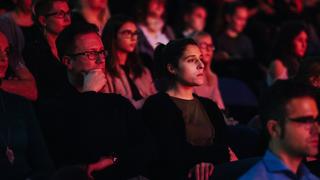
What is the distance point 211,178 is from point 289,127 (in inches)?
34.9

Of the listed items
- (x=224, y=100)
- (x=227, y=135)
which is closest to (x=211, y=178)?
(x=227, y=135)

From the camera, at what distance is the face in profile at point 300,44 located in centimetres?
802

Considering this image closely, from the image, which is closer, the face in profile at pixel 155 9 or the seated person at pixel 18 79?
the seated person at pixel 18 79

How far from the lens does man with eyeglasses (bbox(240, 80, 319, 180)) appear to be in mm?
3809

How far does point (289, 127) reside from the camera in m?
3.84

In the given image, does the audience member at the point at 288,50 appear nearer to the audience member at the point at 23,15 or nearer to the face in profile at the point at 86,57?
the audience member at the point at 23,15

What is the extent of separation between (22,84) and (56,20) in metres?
0.85

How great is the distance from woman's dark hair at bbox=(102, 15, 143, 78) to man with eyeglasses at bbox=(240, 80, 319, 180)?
2.44 meters

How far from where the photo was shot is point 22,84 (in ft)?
17.4

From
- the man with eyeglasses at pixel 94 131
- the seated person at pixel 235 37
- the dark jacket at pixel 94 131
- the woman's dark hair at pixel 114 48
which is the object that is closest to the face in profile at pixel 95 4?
the woman's dark hair at pixel 114 48

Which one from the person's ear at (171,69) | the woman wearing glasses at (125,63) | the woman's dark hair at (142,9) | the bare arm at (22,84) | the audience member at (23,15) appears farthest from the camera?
the woman's dark hair at (142,9)

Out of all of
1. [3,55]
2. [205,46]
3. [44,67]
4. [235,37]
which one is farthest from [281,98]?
[235,37]

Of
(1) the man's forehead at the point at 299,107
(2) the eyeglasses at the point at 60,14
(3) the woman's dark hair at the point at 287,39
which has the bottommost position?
(3) the woman's dark hair at the point at 287,39

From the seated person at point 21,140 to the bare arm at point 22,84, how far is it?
0.61 metres
